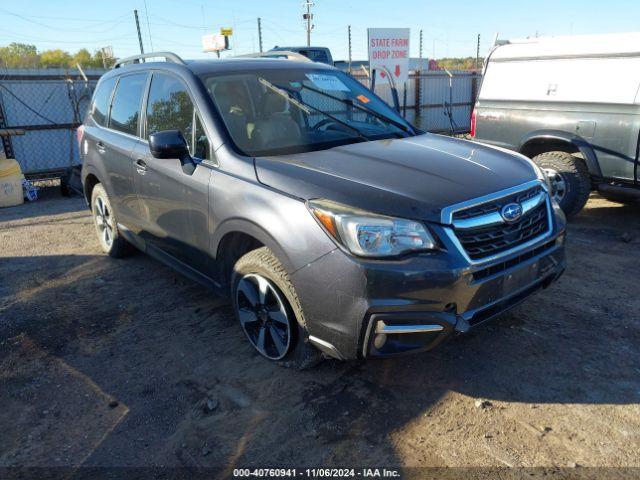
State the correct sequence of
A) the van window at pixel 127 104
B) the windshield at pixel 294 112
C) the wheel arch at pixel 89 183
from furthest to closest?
the wheel arch at pixel 89 183 → the van window at pixel 127 104 → the windshield at pixel 294 112

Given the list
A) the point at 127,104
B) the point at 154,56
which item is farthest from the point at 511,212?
the point at 127,104

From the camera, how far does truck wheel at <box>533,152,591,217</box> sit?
18.7 ft

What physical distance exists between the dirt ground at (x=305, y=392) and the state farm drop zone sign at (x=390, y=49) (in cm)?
819

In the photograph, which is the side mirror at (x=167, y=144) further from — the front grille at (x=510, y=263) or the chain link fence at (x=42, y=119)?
the chain link fence at (x=42, y=119)

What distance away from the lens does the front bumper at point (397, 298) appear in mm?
2453

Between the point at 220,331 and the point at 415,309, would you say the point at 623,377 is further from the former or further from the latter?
the point at 220,331

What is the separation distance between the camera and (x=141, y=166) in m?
4.01

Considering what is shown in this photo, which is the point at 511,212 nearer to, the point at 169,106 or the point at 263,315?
the point at 263,315

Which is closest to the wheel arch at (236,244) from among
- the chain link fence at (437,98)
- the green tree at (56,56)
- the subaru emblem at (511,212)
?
the subaru emblem at (511,212)

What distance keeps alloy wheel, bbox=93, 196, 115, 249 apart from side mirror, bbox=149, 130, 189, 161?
207 cm

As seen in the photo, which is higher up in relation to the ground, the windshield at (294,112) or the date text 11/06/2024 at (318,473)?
the windshield at (294,112)

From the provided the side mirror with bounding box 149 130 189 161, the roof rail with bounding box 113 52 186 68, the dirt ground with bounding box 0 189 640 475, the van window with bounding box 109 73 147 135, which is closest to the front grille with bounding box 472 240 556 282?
the dirt ground with bounding box 0 189 640 475

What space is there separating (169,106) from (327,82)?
122cm

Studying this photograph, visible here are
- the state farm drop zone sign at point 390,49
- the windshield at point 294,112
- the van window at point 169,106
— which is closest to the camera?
the windshield at point 294,112
